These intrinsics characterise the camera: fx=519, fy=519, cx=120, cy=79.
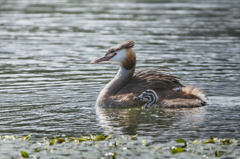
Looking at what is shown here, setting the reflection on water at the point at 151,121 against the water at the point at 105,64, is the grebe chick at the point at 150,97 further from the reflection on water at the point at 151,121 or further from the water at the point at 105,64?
the water at the point at 105,64

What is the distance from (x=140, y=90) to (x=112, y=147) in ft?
11.8

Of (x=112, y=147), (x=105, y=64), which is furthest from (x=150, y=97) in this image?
(x=105, y=64)

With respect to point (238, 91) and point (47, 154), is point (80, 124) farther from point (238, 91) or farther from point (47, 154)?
point (238, 91)

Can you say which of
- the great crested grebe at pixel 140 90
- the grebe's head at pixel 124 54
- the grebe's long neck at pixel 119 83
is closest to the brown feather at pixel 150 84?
the great crested grebe at pixel 140 90

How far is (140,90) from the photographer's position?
1191 centimetres

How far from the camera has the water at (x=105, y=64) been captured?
10109 mm

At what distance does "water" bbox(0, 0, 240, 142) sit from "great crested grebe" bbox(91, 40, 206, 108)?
31 cm

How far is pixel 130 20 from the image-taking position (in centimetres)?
2898

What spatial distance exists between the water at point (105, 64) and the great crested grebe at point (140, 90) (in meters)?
0.31

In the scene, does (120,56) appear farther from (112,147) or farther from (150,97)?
(112,147)

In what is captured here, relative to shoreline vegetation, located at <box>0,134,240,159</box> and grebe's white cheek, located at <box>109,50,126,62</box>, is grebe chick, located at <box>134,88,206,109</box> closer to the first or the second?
grebe's white cheek, located at <box>109,50,126,62</box>

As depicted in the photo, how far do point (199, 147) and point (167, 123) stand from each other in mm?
1780

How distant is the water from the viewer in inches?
398

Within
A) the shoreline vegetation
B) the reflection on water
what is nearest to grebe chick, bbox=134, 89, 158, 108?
the reflection on water
